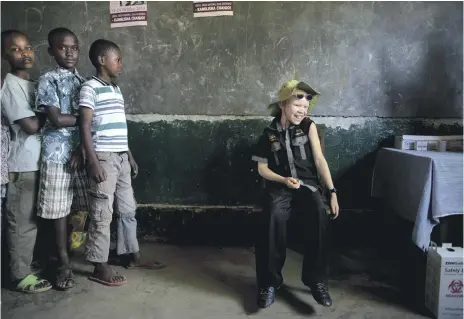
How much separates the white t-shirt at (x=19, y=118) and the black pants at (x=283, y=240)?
1531 millimetres

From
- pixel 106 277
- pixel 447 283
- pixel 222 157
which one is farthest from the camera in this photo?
pixel 222 157

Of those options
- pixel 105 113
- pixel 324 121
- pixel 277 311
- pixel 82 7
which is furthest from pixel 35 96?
pixel 324 121

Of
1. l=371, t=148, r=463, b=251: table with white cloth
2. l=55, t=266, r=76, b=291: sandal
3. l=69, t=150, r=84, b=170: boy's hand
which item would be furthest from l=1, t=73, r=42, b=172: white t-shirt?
l=371, t=148, r=463, b=251: table with white cloth

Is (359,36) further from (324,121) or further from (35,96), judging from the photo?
(35,96)

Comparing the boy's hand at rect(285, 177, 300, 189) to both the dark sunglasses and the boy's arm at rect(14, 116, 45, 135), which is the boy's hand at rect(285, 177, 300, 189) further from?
the boy's arm at rect(14, 116, 45, 135)

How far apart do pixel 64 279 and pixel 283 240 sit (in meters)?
1.48

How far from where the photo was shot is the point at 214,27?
2.96 metres

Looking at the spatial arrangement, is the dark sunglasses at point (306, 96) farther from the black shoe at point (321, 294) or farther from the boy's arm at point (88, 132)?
the boy's arm at point (88, 132)

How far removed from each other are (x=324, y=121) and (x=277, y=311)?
5.41 ft

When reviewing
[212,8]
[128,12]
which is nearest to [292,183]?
[212,8]

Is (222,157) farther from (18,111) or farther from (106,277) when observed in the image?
(18,111)

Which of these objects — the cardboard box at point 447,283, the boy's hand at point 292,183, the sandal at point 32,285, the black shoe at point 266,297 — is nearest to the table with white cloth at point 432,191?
the cardboard box at point 447,283

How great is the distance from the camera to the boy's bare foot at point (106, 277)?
234 cm

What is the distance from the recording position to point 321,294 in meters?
2.08
